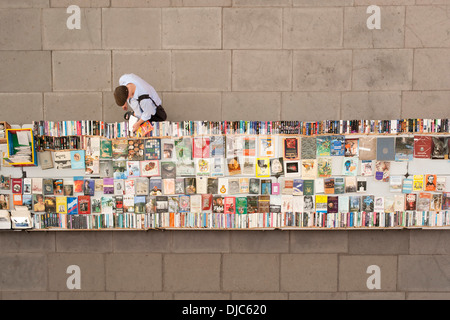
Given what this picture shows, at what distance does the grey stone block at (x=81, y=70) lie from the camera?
11.0 feet

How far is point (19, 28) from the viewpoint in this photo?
3324 mm

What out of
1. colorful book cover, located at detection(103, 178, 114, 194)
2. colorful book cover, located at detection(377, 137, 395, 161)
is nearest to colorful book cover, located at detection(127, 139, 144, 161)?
colorful book cover, located at detection(103, 178, 114, 194)

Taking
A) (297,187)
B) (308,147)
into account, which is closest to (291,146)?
(308,147)

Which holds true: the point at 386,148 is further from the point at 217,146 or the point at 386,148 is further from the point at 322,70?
the point at 217,146

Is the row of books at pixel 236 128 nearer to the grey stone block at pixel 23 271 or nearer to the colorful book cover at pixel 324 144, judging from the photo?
the colorful book cover at pixel 324 144

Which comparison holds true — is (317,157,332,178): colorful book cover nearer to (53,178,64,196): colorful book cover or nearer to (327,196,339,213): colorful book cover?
(327,196,339,213): colorful book cover

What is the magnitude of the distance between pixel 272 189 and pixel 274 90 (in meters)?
1.24

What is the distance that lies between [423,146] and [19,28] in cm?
504

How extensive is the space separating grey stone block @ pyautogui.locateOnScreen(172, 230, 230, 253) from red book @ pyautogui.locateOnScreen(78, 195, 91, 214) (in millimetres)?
1065

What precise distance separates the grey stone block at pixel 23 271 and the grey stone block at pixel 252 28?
366cm

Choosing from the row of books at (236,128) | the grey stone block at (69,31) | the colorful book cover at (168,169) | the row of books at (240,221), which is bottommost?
the row of books at (240,221)

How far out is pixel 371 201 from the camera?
123 inches

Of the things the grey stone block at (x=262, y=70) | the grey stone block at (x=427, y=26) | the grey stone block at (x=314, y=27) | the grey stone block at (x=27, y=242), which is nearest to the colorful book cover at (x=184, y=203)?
the grey stone block at (x=262, y=70)
